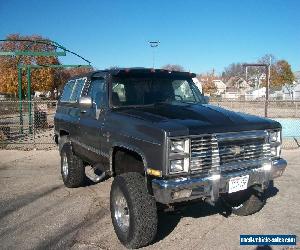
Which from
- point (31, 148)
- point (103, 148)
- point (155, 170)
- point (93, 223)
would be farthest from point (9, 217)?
point (31, 148)

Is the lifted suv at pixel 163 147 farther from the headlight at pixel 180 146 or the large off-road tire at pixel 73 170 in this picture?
the large off-road tire at pixel 73 170

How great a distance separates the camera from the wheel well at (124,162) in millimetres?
4965

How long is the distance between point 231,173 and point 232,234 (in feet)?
3.43

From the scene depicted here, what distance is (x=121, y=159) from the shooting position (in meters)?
5.29

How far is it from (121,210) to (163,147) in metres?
1.29

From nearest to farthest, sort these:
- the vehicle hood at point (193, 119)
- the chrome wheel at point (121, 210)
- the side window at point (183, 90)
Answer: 1. the vehicle hood at point (193, 119)
2. the chrome wheel at point (121, 210)
3. the side window at point (183, 90)

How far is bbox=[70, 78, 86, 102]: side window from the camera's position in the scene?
6.73 metres

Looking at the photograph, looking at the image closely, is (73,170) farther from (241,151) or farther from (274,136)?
(274,136)

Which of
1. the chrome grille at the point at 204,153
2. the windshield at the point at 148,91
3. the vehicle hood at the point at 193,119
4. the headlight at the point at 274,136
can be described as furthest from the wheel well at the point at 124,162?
the headlight at the point at 274,136

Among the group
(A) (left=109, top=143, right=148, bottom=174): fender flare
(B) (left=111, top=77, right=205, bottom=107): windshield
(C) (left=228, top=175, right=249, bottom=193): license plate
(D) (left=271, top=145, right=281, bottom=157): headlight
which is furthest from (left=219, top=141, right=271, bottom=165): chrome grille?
(B) (left=111, top=77, right=205, bottom=107): windshield

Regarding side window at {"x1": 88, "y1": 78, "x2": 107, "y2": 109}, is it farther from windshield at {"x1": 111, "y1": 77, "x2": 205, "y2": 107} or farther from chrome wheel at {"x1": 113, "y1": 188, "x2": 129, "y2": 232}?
chrome wheel at {"x1": 113, "y1": 188, "x2": 129, "y2": 232}

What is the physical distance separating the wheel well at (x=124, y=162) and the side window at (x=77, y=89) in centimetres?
192

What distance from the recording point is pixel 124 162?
17.2 feet

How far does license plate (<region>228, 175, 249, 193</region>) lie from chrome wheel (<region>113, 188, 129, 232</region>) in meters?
1.30
